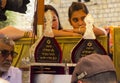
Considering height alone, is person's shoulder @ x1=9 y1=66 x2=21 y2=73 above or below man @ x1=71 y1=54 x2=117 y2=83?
below

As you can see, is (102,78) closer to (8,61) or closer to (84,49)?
(84,49)

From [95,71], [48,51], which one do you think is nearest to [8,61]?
[48,51]

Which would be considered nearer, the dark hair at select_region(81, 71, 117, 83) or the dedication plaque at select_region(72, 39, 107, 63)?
the dark hair at select_region(81, 71, 117, 83)

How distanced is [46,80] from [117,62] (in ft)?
1.90

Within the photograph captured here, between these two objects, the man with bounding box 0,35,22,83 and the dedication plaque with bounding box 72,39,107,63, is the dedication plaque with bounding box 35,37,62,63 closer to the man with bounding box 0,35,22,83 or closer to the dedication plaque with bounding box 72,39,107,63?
the dedication plaque with bounding box 72,39,107,63

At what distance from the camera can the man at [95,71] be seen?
4.68 feet

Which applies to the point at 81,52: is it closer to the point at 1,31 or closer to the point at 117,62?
the point at 117,62

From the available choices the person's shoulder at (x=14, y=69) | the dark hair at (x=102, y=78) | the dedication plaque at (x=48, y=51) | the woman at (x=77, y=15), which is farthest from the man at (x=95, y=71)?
the woman at (x=77, y=15)

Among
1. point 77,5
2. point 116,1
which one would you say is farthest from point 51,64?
point 116,1

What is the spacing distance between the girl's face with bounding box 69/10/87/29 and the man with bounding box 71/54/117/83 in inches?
52.2

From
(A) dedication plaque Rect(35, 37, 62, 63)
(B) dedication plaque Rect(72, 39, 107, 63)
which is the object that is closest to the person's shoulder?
(A) dedication plaque Rect(35, 37, 62, 63)

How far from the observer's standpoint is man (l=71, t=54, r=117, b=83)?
56.2 inches

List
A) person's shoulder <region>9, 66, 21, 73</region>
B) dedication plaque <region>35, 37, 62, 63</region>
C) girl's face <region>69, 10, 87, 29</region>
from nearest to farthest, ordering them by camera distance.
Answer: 1. dedication plaque <region>35, 37, 62, 63</region>
2. person's shoulder <region>9, 66, 21, 73</region>
3. girl's face <region>69, 10, 87, 29</region>

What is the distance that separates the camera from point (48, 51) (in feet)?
7.04
